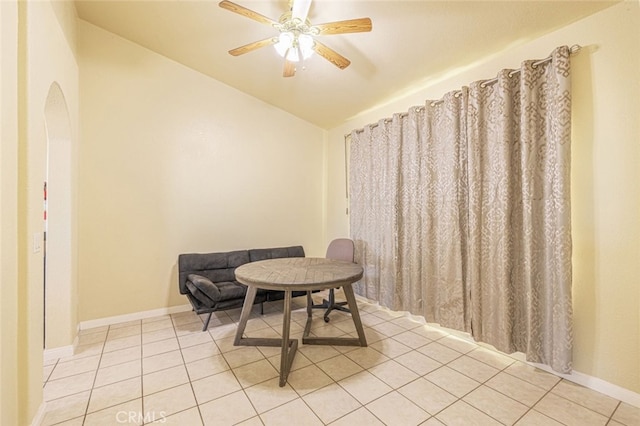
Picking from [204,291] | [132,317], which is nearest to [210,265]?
[204,291]

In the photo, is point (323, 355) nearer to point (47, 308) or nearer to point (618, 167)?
point (47, 308)

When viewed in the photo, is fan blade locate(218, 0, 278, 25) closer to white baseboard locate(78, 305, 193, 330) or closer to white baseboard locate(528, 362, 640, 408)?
white baseboard locate(78, 305, 193, 330)

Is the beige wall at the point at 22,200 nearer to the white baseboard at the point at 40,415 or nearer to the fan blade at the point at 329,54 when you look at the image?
the white baseboard at the point at 40,415

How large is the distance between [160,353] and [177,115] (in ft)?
8.85

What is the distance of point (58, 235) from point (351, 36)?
314cm

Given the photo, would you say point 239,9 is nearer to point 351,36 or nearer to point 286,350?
point 351,36

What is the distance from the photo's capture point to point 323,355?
238 centimetres

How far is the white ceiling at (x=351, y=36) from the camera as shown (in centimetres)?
204

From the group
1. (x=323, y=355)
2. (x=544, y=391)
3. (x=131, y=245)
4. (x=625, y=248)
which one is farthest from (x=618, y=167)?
(x=131, y=245)

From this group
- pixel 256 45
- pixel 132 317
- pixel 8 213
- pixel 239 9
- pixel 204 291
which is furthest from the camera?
pixel 132 317

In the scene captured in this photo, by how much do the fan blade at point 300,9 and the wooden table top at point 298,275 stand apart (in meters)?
1.95

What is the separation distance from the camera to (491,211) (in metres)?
2.30

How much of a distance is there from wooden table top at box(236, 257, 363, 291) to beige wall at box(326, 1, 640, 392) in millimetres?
1665

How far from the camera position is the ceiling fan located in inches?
71.7
